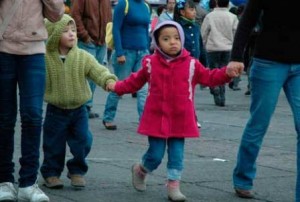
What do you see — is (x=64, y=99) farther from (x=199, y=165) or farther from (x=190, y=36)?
(x=190, y=36)

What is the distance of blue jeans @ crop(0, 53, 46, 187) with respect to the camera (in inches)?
267

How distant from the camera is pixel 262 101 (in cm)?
712

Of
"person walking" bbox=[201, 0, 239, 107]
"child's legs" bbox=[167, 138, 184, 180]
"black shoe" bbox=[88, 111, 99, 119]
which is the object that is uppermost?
"child's legs" bbox=[167, 138, 184, 180]

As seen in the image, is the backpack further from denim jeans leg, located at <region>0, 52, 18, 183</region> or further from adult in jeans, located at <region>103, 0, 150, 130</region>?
denim jeans leg, located at <region>0, 52, 18, 183</region>

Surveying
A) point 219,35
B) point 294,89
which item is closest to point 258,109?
point 294,89

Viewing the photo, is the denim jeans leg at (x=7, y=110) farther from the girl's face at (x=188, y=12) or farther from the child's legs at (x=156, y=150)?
the girl's face at (x=188, y=12)

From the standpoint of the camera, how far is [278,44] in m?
6.97

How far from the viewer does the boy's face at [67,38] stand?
7.60 m

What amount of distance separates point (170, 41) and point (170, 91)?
1.28ft

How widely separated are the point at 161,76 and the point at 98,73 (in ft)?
1.96

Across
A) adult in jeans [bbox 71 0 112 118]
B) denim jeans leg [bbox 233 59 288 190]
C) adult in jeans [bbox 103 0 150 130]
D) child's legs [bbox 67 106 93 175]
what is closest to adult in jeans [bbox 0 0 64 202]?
child's legs [bbox 67 106 93 175]

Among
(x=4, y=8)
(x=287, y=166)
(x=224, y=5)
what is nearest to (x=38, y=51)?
(x=4, y=8)

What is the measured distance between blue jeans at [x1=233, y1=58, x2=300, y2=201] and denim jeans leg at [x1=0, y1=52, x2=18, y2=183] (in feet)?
5.94

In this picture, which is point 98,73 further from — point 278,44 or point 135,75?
point 278,44
